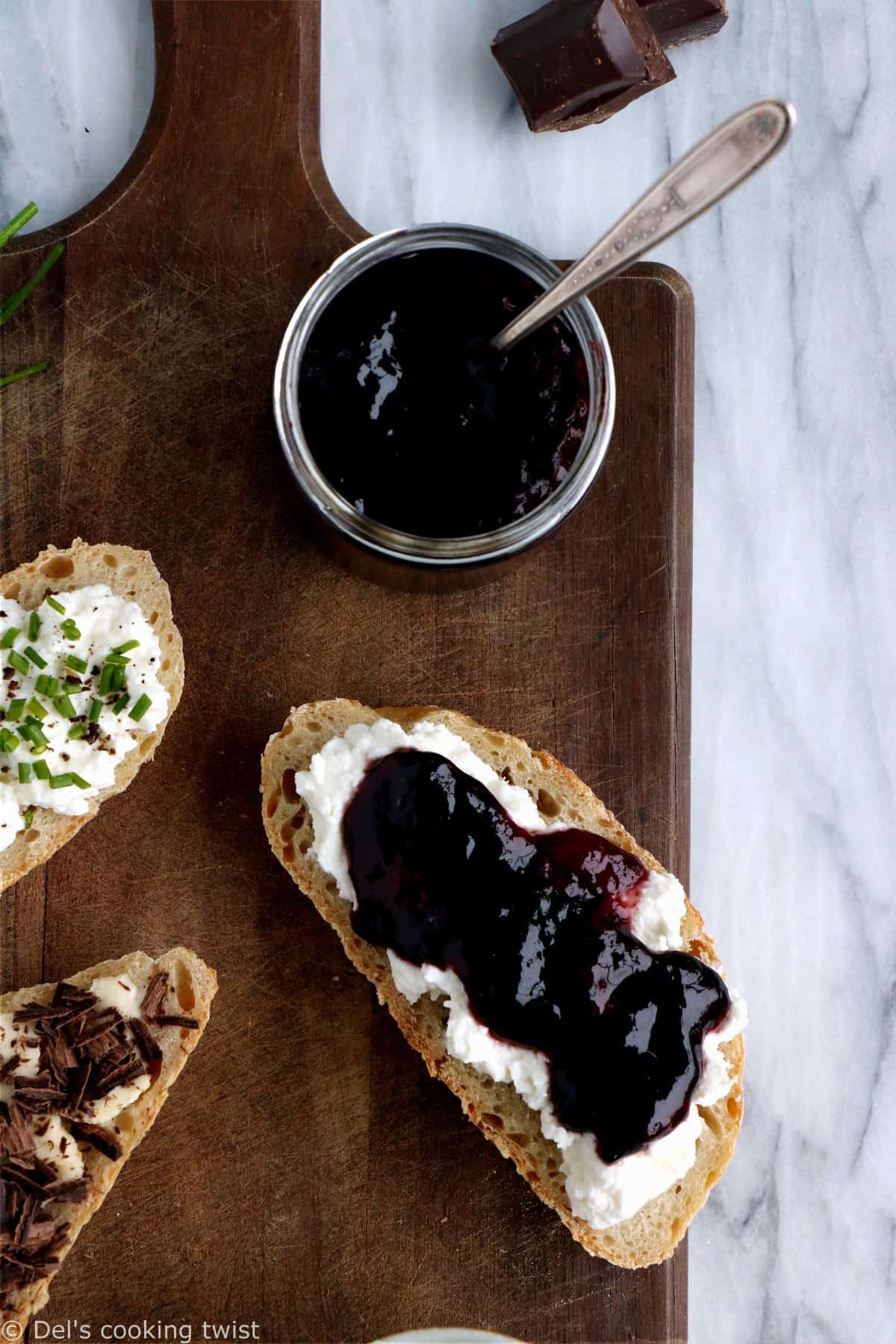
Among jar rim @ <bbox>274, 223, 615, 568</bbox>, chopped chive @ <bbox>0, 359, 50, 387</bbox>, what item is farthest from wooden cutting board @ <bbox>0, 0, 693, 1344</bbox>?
jar rim @ <bbox>274, 223, 615, 568</bbox>

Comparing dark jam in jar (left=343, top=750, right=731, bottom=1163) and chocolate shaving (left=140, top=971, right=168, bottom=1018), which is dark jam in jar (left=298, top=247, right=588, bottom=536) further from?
chocolate shaving (left=140, top=971, right=168, bottom=1018)

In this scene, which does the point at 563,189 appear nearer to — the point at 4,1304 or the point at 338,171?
the point at 338,171

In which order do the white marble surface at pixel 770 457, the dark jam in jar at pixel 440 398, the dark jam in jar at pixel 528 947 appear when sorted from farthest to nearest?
the white marble surface at pixel 770 457
the dark jam in jar at pixel 528 947
the dark jam in jar at pixel 440 398

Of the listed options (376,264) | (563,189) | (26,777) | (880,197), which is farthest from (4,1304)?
(880,197)

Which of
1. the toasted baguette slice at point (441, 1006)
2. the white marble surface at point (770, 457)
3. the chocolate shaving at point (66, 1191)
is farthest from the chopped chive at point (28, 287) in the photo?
the chocolate shaving at point (66, 1191)

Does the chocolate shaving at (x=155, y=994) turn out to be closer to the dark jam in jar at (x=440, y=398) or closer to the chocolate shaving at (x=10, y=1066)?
the chocolate shaving at (x=10, y=1066)
